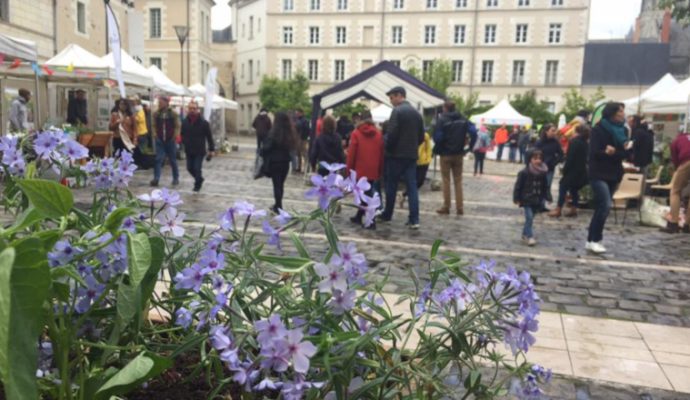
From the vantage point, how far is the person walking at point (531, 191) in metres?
7.36

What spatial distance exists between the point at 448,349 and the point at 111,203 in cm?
140

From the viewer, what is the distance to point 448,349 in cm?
184

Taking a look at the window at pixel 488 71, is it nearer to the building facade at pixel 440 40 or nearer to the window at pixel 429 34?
the building facade at pixel 440 40

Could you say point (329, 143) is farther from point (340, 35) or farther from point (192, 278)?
point (340, 35)

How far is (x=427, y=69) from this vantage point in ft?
167

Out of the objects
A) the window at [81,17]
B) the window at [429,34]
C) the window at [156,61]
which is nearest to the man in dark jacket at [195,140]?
the window at [81,17]

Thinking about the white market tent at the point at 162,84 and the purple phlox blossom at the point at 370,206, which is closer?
the purple phlox blossom at the point at 370,206

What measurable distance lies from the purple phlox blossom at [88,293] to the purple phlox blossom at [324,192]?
26.6 inches

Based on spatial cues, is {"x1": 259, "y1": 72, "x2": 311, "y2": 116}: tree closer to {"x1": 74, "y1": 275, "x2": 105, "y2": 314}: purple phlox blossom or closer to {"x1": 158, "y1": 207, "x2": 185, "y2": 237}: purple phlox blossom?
{"x1": 158, "y1": 207, "x2": 185, "y2": 237}: purple phlox blossom

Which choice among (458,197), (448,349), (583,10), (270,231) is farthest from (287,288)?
(583,10)

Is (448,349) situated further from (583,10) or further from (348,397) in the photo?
(583,10)

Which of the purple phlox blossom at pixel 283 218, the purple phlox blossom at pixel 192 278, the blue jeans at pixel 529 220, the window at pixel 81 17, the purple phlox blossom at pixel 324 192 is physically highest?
the window at pixel 81 17

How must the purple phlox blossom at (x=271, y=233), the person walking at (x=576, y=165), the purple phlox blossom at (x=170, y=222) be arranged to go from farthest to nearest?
the person walking at (x=576, y=165) → the purple phlox blossom at (x=170, y=222) → the purple phlox blossom at (x=271, y=233)

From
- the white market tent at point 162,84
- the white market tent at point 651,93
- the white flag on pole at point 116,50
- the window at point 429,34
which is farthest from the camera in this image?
the window at point 429,34
